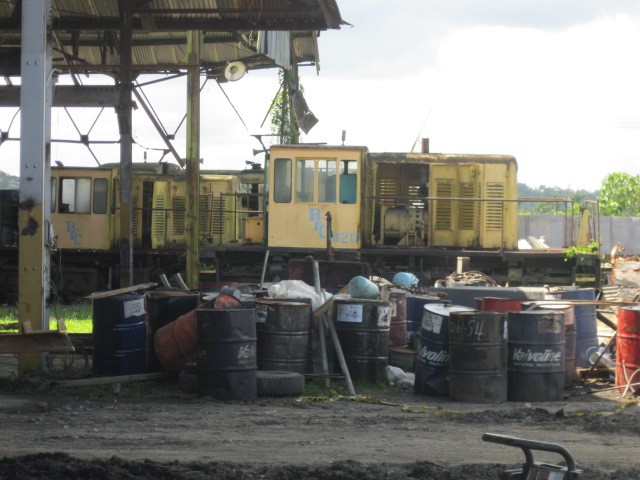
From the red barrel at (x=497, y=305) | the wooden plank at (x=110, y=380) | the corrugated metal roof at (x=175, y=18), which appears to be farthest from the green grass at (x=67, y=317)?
the red barrel at (x=497, y=305)

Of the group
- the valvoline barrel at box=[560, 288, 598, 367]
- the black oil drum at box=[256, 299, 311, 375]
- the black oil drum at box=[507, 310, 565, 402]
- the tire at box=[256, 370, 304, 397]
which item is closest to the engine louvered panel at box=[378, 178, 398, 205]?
the valvoline barrel at box=[560, 288, 598, 367]

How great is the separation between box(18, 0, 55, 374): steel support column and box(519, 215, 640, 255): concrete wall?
36.3 meters

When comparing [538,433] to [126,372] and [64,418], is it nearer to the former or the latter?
[64,418]

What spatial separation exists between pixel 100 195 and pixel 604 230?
30.4 meters

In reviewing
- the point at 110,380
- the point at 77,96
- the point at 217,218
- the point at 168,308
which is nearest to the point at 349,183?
the point at 217,218

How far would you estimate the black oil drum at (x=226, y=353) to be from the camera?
388 inches

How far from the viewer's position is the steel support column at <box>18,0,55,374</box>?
452 inches

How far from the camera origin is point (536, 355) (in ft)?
34.5

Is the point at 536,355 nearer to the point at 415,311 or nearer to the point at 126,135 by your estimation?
the point at 415,311

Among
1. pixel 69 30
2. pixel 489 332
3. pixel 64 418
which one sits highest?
pixel 69 30

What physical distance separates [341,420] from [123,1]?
8.72 metres

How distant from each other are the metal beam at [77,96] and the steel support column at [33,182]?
127 inches

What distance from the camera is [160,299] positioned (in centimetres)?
1186

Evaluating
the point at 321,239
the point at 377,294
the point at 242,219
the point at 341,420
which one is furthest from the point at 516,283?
the point at 341,420
